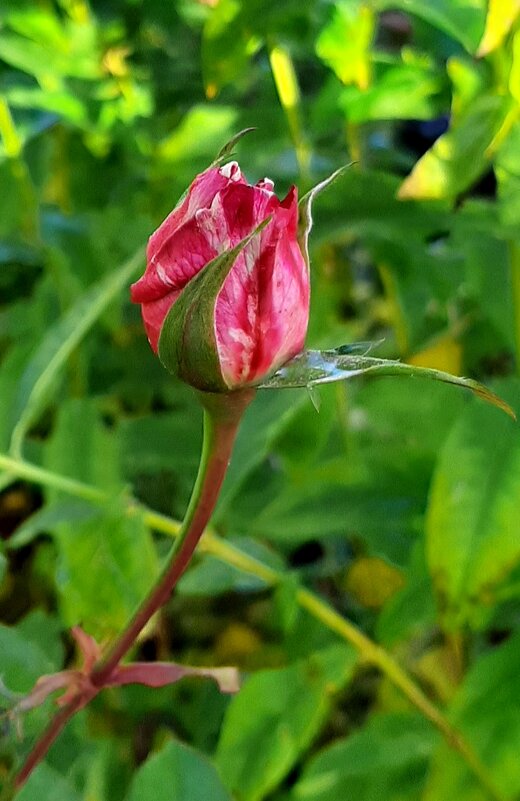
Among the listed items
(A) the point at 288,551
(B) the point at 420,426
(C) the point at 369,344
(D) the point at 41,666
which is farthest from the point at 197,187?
(A) the point at 288,551

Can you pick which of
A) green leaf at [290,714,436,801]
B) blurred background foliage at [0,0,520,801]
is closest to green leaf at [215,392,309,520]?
blurred background foliage at [0,0,520,801]

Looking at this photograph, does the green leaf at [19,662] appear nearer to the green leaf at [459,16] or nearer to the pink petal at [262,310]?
the pink petal at [262,310]

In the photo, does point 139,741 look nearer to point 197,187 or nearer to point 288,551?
point 288,551

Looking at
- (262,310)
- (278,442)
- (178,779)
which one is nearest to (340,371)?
(262,310)

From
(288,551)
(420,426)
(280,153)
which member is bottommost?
(288,551)

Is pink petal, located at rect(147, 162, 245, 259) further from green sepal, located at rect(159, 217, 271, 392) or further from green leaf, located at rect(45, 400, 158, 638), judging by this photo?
green leaf, located at rect(45, 400, 158, 638)

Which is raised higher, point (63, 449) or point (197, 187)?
point (197, 187)

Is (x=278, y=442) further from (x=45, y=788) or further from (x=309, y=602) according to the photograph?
(x=45, y=788)
